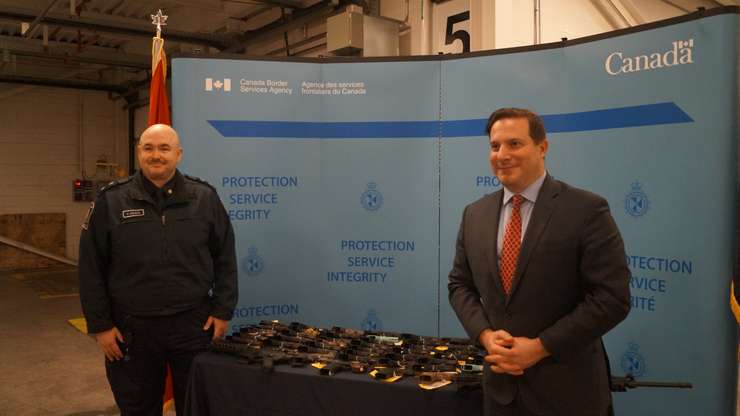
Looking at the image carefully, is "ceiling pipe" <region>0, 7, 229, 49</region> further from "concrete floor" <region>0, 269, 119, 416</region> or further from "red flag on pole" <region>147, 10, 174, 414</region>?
"concrete floor" <region>0, 269, 119, 416</region>

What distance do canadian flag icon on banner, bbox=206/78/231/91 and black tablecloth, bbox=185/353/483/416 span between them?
1.57 metres

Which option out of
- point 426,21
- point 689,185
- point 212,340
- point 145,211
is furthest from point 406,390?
point 426,21

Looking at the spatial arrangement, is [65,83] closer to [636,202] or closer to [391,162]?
[391,162]

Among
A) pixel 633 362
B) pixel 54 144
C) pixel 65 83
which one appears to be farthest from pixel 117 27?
pixel 633 362

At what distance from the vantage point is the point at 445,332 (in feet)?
10.4

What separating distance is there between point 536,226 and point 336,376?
91cm

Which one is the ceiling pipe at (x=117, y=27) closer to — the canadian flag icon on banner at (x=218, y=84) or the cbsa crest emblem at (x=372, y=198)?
the canadian flag icon on banner at (x=218, y=84)

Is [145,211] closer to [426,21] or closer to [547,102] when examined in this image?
[547,102]

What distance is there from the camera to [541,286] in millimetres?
1452

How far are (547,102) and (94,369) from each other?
3951 millimetres

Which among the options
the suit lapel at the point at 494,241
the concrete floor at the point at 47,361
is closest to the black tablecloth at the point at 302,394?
the suit lapel at the point at 494,241

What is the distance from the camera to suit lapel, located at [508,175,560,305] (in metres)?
1.46

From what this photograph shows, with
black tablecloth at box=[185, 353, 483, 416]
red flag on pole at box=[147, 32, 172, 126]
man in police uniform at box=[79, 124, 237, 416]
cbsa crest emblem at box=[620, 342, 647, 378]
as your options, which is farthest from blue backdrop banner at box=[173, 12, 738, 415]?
black tablecloth at box=[185, 353, 483, 416]

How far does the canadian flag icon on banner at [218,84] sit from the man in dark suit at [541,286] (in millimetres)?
1960
